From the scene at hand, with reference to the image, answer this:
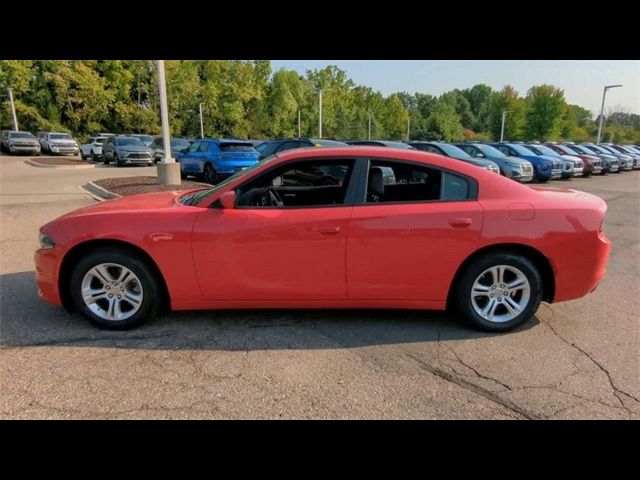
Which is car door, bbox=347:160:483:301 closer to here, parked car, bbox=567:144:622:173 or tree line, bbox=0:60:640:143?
parked car, bbox=567:144:622:173

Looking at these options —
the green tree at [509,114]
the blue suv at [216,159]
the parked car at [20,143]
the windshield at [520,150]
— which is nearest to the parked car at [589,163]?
the windshield at [520,150]

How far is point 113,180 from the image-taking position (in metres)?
13.1

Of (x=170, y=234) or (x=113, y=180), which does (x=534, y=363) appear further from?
(x=113, y=180)

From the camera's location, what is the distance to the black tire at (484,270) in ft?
11.7

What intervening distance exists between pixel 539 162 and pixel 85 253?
18.1 meters

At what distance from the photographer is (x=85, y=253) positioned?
359 cm

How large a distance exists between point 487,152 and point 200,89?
4247cm

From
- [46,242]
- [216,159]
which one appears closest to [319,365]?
[46,242]

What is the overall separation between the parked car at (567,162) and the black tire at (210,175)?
1448 cm

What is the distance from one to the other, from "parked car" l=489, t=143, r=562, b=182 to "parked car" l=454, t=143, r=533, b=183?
1.13 meters

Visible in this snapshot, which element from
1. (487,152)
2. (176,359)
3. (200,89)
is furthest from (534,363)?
(200,89)

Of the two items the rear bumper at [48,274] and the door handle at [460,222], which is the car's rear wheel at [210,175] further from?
the door handle at [460,222]

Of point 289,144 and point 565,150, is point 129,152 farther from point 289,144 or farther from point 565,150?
point 565,150

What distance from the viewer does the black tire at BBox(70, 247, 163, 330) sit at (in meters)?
3.52
